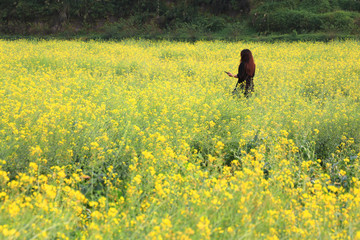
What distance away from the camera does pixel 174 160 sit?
325 centimetres

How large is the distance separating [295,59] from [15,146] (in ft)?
37.8

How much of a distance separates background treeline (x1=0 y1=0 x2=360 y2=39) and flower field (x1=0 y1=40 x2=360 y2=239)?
44.7 ft

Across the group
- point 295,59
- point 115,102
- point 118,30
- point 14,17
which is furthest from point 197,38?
point 14,17

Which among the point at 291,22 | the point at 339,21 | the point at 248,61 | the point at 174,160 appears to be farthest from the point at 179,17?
the point at 174,160

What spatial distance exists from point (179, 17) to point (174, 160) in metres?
26.4

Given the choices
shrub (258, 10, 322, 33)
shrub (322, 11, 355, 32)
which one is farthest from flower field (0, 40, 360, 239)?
shrub (258, 10, 322, 33)

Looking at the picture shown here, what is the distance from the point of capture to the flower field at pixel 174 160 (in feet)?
6.68

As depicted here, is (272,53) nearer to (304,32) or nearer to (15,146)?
(304,32)

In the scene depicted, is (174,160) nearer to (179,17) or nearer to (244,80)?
(244,80)

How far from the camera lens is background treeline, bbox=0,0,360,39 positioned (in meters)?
21.9

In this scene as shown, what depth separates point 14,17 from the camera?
31.0 meters

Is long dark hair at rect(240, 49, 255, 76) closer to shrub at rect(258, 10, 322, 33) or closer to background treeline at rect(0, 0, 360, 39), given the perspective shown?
background treeline at rect(0, 0, 360, 39)

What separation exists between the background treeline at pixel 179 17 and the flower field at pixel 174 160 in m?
13.6

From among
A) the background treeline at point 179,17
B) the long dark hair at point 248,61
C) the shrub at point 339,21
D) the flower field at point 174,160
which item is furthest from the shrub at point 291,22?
the long dark hair at point 248,61
